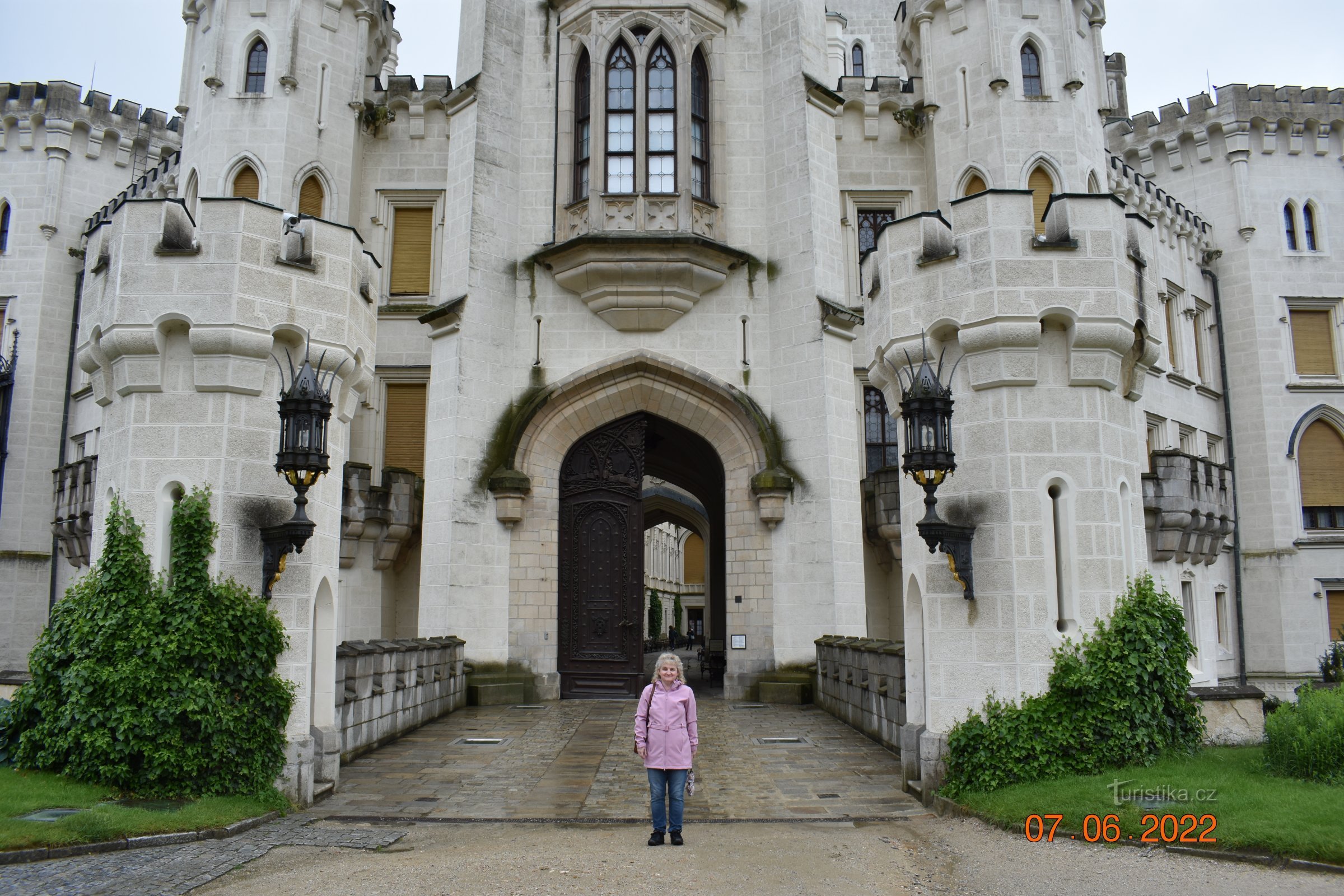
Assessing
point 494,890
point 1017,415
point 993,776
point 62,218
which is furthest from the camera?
point 62,218

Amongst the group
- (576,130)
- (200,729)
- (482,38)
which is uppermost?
(482,38)

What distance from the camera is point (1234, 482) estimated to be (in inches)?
985

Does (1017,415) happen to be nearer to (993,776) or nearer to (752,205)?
(993,776)

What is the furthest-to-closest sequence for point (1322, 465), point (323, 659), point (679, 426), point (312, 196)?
1. point (1322, 465)
2. point (312, 196)
3. point (679, 426)
4. point (323, 659)

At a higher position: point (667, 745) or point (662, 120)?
point (662, 120)

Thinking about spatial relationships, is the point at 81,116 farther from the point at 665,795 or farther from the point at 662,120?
the point at 665,795

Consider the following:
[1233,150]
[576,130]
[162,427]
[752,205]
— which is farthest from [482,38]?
[1233,150]

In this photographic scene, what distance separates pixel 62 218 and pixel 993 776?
24301 mm

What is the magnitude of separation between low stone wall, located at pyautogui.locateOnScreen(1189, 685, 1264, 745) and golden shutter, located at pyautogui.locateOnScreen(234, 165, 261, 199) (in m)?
16.9

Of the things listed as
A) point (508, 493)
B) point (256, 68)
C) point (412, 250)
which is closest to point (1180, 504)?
point (508, 493)

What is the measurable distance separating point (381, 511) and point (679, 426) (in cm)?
525

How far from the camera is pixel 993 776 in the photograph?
754 cm

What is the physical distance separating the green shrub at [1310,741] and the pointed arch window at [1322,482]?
790 inches
